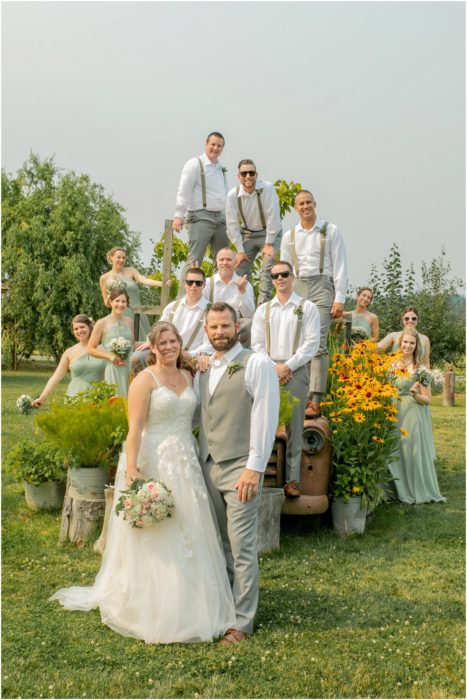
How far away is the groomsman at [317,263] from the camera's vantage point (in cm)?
888

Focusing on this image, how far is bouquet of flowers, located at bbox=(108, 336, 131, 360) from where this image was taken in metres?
10.0

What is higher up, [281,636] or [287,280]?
[287,280]

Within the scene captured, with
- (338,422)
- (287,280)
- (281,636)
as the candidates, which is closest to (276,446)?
(338,422)

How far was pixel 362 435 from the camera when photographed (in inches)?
328

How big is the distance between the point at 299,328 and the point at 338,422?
1175mm

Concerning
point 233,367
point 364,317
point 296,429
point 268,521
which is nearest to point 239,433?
point 233,367

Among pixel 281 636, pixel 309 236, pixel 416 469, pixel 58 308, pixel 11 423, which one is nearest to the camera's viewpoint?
pixel 281 636

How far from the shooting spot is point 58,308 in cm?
3556

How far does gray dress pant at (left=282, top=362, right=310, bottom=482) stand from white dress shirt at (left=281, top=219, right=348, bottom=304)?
1279 millimetres

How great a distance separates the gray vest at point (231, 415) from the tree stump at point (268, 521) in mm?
2253

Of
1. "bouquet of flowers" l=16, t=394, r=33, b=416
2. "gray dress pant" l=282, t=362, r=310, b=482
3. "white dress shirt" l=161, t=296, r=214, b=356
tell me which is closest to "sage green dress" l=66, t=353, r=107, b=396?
"bouquet of flowers" l=16, t=394, r=33, b=416

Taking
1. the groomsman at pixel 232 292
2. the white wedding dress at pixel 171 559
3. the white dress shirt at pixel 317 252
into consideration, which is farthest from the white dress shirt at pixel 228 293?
the white wedding dress at pixel 171 559

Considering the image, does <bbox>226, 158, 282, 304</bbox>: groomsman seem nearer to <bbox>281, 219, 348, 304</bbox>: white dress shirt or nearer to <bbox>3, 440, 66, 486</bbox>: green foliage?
<bbox>281, 219, 348, 304</bbox>: white dress shirt

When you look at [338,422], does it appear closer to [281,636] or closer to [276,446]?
[276,446]
